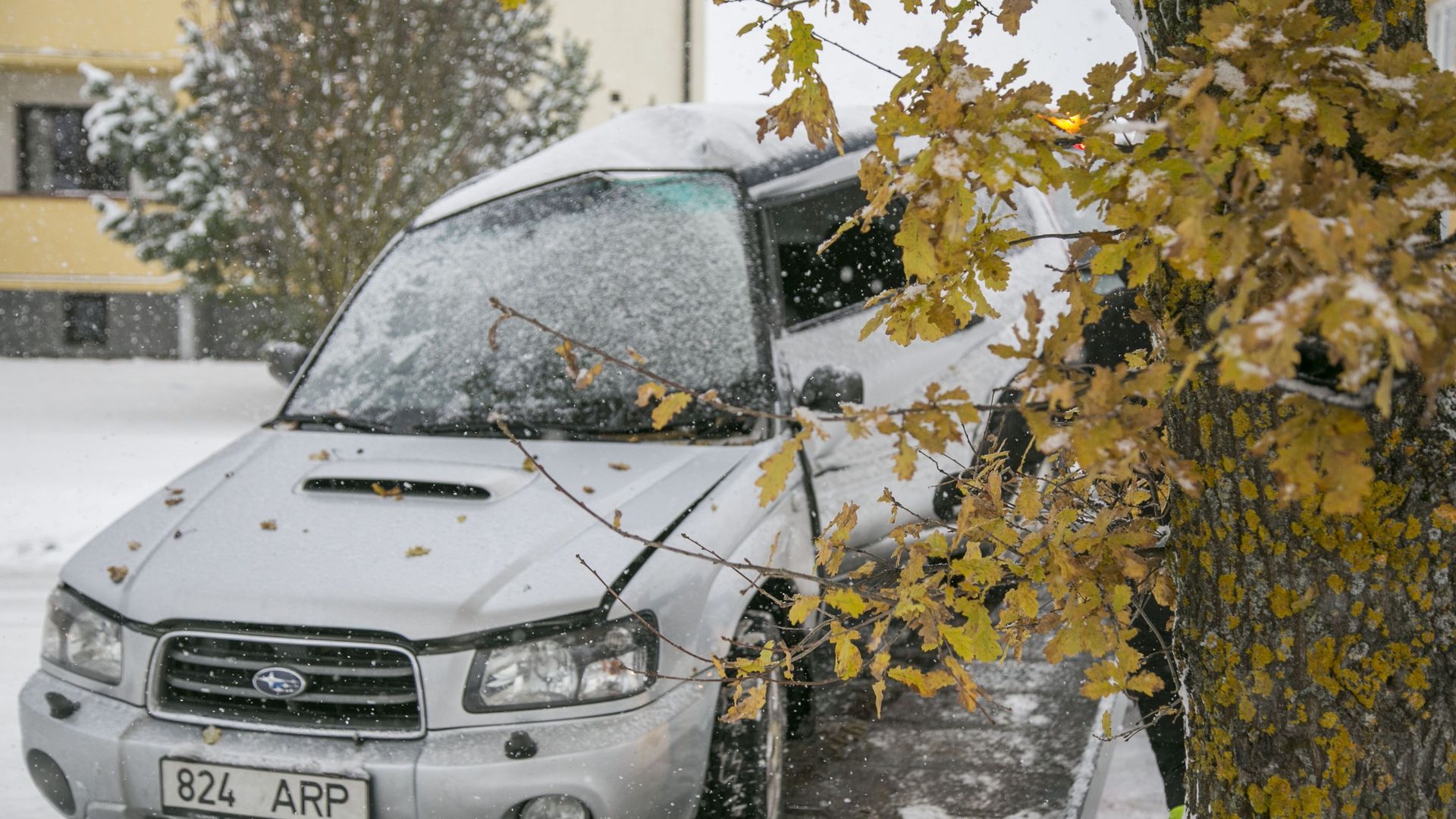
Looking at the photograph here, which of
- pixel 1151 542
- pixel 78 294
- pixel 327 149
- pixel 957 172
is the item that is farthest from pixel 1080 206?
pixel 78 294

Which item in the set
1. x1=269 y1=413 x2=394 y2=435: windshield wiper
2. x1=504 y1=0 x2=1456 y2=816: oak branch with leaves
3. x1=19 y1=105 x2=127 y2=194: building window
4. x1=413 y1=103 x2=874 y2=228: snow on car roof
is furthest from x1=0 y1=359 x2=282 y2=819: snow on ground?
x1=19 y1=105 x2=127 y2=194: building window

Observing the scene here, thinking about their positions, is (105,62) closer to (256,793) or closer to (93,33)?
(93,33)

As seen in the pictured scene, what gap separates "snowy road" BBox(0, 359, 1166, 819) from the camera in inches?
157

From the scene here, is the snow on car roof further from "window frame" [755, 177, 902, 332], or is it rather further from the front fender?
the front fender

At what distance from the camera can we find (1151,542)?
6.53ft

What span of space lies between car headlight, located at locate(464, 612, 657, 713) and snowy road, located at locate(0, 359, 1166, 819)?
1.25m

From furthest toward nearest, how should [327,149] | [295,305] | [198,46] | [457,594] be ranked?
1. [295,305]
2. [198,46]
3. [327,149]
4. [457,594]

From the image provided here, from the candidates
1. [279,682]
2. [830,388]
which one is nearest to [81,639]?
[279,682]

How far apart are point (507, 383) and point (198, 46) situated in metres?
11.5

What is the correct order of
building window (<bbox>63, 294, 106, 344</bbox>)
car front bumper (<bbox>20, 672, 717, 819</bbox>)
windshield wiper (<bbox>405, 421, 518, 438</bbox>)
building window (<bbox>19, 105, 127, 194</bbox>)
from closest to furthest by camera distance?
car front bumper (<bbox>20, 672, 717, 819</bbox>)
windshield wiper (<bbox>405, 421, 518, 438</bbox>)
building window (<bbox>63, 294, 106, 344</bbox>)
building window (<bbox>19, 105, 127, 194</bbox>)

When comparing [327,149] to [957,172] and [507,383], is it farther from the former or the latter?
[957,172]

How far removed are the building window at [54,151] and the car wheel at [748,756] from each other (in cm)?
2361

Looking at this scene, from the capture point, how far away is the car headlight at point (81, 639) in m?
3.13

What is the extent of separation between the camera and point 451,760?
2.78 meters
